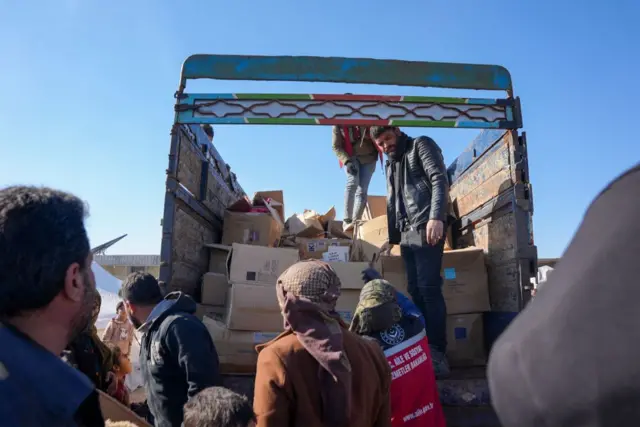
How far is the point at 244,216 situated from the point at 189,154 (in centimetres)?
84

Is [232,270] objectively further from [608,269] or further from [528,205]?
[608,269]

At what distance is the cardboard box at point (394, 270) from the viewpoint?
3846 mm

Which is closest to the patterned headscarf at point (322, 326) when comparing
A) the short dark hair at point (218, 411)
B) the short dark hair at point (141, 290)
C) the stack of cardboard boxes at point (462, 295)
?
the short dark hair at point (218, 411)

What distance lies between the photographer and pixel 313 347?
1.77 meters

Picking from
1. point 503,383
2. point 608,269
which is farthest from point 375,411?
point 608,269

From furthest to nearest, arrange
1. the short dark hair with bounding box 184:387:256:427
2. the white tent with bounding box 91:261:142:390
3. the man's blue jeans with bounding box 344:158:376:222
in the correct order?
the white tent with bounding box 91:261:142:390 → the man's blue jeans with bounding box 344:158:376:222 → the short dark hair with bounding box 184:387:256:427

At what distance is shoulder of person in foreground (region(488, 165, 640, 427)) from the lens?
466mm

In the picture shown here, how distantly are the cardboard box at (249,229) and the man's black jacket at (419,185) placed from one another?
108 centimetres

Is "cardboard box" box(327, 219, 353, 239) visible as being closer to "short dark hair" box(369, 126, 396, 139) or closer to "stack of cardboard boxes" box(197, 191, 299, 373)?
"stack of cardboard boxes" box(197, 191, 299, 373)

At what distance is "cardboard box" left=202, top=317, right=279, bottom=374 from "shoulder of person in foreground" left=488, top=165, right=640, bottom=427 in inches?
111

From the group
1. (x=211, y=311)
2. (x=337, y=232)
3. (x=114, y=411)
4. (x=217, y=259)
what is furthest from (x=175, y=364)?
(x=337, y=232)

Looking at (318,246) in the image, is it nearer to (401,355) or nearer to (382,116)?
(382,116)

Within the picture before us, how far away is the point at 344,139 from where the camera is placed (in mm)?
5969

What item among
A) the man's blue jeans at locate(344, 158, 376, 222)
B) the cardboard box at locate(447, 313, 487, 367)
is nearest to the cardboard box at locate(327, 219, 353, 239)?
the man's blue jeans at locate(344, 158, 376, 222)
